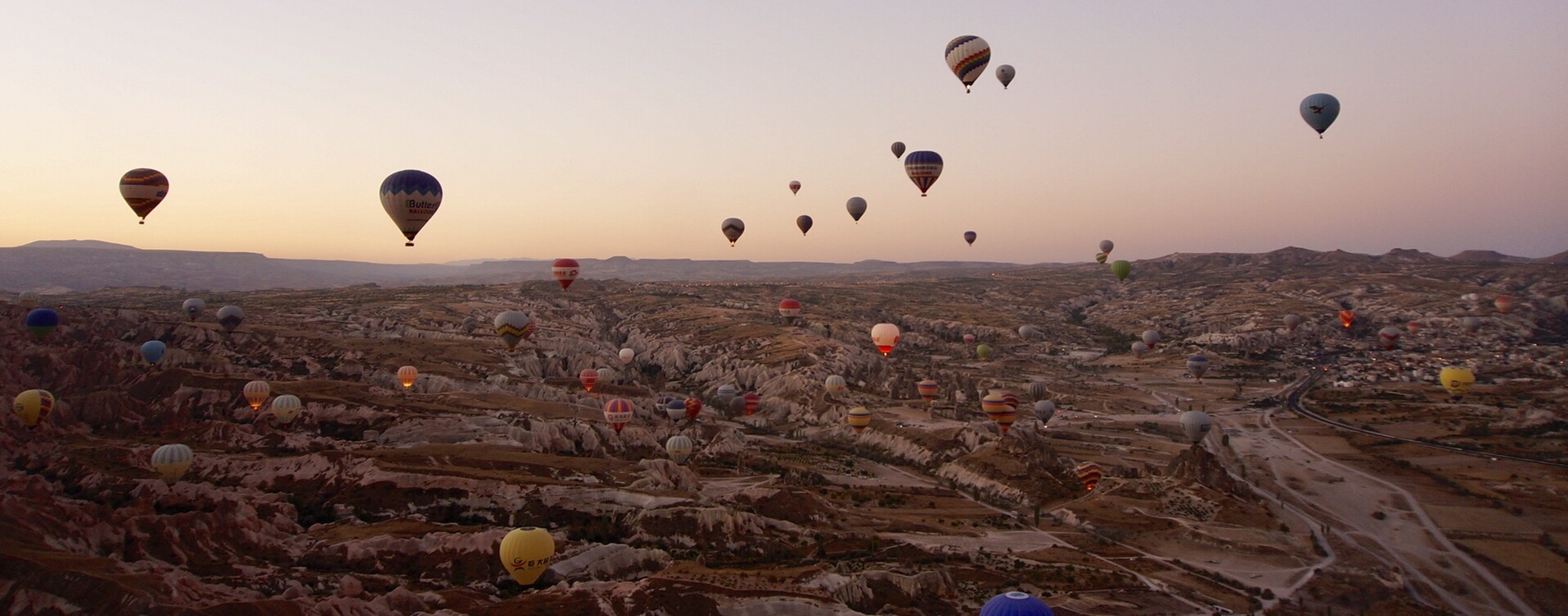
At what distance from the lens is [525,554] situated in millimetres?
29922

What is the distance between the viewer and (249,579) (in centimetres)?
2827

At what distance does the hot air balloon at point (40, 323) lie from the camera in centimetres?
5688

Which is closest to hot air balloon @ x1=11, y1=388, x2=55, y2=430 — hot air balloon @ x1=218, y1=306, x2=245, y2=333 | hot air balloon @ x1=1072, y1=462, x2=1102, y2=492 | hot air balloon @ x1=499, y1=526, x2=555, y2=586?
hot air balloon @ x1=499, y1=526, x2=555, y2=586

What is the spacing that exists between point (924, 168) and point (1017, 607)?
39.2 metres

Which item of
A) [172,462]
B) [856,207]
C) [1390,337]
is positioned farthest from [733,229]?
[1390,337]

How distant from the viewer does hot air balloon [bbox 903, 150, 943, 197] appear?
2354 inches

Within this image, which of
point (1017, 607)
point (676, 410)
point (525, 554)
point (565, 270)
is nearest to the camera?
point (1017, 607)

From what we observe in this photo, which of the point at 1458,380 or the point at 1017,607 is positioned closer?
the point at 1017,607

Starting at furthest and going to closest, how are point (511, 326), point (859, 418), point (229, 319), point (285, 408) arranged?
point (229, 319), point (511, 326), point (859, 418), point (285, 408)

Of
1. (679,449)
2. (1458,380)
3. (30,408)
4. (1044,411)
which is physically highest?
(30,408)

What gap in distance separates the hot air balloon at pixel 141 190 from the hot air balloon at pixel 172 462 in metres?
18.6

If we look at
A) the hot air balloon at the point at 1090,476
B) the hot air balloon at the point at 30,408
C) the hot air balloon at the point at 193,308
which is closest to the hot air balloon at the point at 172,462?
the hot air balloon at the point at 30,408

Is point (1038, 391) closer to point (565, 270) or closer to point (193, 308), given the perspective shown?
point (565, 270)

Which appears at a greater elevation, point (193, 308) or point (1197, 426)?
point (193, 308)
